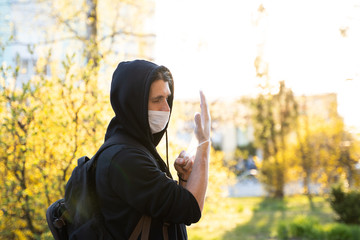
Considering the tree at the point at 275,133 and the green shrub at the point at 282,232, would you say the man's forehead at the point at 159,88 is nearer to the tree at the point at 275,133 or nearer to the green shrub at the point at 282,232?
the green shrub at the point at 282,232

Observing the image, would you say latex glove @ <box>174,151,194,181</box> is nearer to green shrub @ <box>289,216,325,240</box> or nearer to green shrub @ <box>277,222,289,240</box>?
green shrub @ <box>289,216,325,240</box>

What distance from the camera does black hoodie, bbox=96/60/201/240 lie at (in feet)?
5.51

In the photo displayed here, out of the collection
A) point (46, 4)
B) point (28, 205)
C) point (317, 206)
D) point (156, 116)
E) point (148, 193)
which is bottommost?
point (317, 206)

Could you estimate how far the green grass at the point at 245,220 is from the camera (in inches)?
304

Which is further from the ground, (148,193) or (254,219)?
(148,193)

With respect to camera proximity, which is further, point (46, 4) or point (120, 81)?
point (46, 4)

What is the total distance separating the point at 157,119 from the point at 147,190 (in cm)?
40

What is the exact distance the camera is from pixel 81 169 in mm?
1861

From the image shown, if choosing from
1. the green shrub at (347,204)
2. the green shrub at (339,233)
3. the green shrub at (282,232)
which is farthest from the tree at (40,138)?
the green shrub at (347,204)

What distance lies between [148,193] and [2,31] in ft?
66.0

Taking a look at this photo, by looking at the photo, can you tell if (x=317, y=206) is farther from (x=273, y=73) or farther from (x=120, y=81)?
(x=120, y=81)

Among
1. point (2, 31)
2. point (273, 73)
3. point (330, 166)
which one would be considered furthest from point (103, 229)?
point (2, 31)

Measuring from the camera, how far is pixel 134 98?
1.86 metres

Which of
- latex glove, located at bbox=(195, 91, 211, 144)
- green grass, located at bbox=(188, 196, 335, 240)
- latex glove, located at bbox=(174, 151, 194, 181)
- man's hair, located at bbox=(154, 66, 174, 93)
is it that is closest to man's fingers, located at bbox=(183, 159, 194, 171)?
latex glove, located at bbox=(174, 151, 194, 181)
